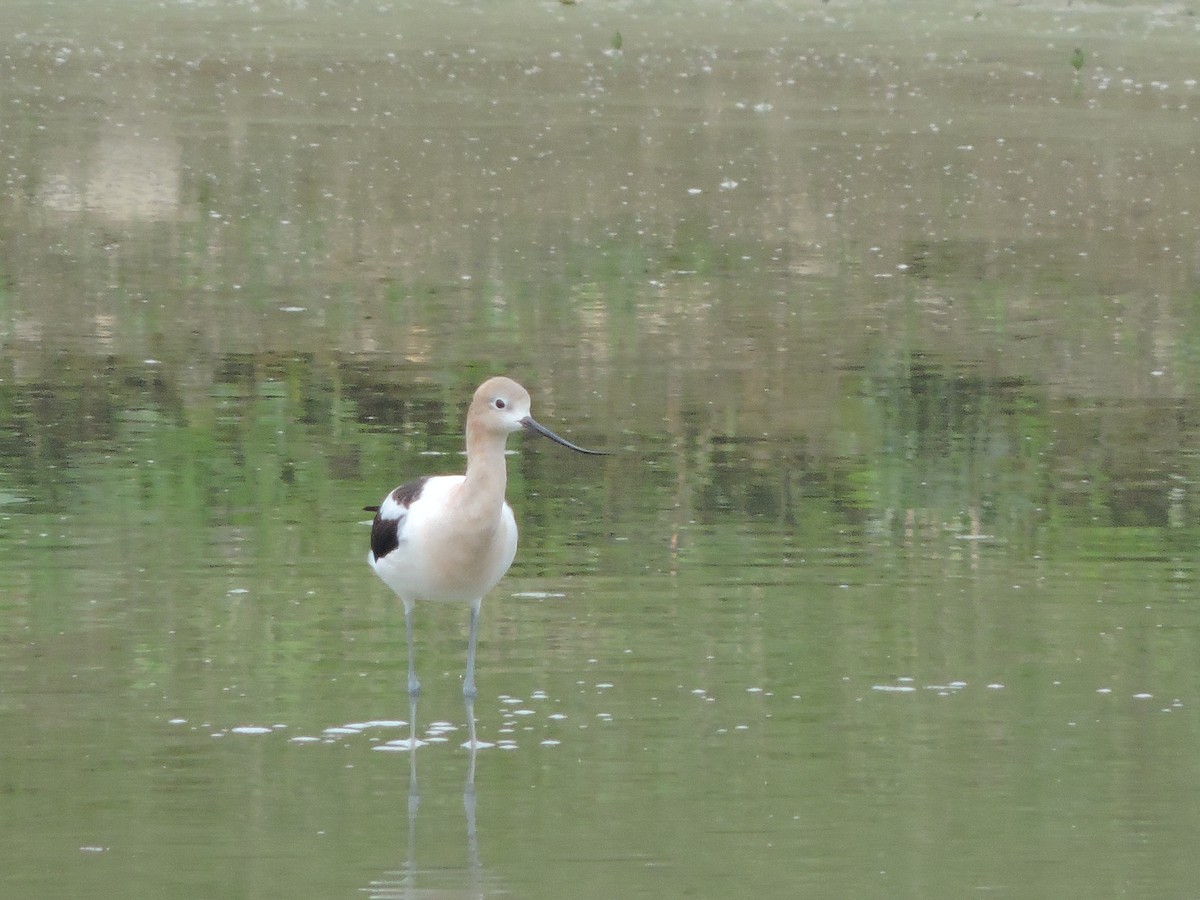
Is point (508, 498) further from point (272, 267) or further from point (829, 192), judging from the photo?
point (829, 192)

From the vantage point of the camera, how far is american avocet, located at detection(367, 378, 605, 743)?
7934 millimetres

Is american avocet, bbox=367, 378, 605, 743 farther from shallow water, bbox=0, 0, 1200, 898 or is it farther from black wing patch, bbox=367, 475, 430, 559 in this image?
shallow water, bbox=0, 0, 1200, 898

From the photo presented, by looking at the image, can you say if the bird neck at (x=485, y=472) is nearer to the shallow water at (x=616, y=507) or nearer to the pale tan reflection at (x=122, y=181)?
the shallow water at (x=616, y=507)

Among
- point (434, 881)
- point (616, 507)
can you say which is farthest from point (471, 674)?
point (616, 507)

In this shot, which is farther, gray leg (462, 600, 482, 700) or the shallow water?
gray leg (462, 600, 482, 700)

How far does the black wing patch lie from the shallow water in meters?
0.46

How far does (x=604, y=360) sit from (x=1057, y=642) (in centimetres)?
608

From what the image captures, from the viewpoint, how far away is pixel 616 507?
1102 centimetres

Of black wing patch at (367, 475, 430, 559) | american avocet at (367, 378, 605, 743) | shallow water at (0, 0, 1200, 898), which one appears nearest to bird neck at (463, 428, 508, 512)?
american avocet at (367, 378, 605, 743)

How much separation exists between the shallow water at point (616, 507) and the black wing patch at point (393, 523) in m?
0.46

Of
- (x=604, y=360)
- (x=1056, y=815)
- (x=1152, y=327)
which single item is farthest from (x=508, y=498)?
(x=1152, y=327)

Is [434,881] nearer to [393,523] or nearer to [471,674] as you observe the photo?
[471,674]

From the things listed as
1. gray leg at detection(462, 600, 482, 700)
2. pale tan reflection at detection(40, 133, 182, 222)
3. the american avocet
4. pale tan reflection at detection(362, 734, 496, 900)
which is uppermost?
pale tan reflection at detection(40, 133, 182, 222)

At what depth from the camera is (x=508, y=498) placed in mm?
11109
